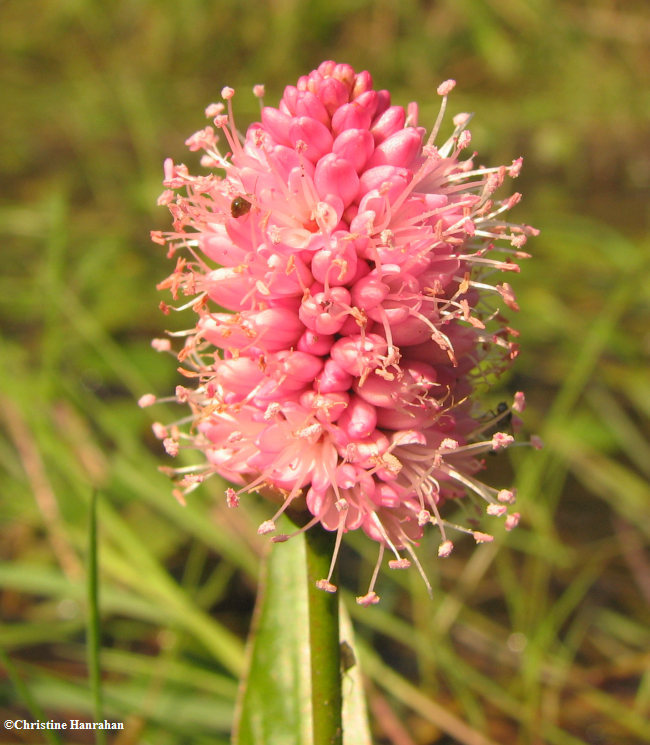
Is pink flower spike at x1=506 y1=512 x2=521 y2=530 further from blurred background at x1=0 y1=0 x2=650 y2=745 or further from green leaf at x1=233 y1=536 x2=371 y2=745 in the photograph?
blurred background at x1=0 y1=0 x2=650 y2=745

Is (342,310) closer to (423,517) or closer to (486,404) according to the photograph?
(423,517)

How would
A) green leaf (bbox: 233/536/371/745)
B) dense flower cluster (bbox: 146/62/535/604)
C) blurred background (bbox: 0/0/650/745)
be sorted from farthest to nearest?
blurred background (bbox: 0/0/650/745) < green leaf (bbox: 233/536/371/745) < dense flower cluster (bbox: 146/62/535/604)

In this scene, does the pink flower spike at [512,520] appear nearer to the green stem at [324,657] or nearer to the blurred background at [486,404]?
the green stem at [324,657]

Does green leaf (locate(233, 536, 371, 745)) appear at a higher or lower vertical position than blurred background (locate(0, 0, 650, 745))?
lower

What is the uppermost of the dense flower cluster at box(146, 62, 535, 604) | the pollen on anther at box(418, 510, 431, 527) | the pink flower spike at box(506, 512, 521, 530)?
the dense flower cluster at box(146, 62, 535, 604)

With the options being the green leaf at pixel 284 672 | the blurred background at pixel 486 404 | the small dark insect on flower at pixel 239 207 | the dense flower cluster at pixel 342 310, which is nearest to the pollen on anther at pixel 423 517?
the dense flower cluster at pixel 342 310

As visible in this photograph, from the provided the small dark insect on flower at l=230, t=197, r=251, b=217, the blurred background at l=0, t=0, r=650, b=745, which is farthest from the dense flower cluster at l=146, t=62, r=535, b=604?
the blurred background at l=0, t=0, r=650, b=745
